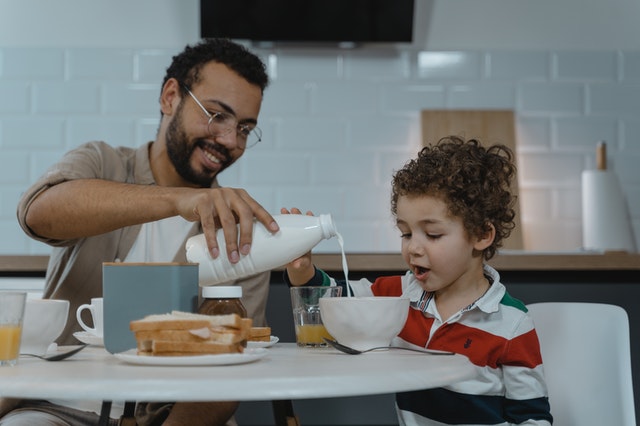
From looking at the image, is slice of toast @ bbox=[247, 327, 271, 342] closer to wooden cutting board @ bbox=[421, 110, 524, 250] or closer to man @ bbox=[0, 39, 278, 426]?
man @ bbox=[0, 39, 278, 426]

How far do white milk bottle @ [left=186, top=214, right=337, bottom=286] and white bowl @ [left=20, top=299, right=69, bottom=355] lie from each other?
0.65ft

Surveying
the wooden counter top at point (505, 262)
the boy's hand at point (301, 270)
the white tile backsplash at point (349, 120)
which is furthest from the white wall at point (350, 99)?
the boy's hand at point (301, 270)

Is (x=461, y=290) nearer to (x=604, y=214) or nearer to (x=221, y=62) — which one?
(x=221, y=62)

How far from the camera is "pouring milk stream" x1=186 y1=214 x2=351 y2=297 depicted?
1124 millimetres

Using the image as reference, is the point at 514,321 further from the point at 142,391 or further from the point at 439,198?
the point at 142,391

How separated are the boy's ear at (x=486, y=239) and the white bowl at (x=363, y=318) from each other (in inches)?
17.8

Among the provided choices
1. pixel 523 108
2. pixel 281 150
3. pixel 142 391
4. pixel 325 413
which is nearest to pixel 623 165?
pixel 523 108

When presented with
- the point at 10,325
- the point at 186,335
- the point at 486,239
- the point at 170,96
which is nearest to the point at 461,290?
the point at 486,239

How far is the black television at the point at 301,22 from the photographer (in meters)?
3.04

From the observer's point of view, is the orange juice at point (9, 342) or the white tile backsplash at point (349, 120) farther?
the white tile backsplash at point (349, 120)

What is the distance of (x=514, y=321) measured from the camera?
4.54 feet

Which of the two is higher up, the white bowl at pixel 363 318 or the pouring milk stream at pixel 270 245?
the pouring milk stream at pixel 270 245

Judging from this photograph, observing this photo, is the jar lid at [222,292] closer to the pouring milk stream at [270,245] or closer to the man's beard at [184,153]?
the pouring milk stream at [270,245]

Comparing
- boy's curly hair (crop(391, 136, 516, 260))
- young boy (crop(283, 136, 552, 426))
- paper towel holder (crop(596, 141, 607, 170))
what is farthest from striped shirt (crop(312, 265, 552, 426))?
paper towel holder (crop(596, 141, 607, 170))
